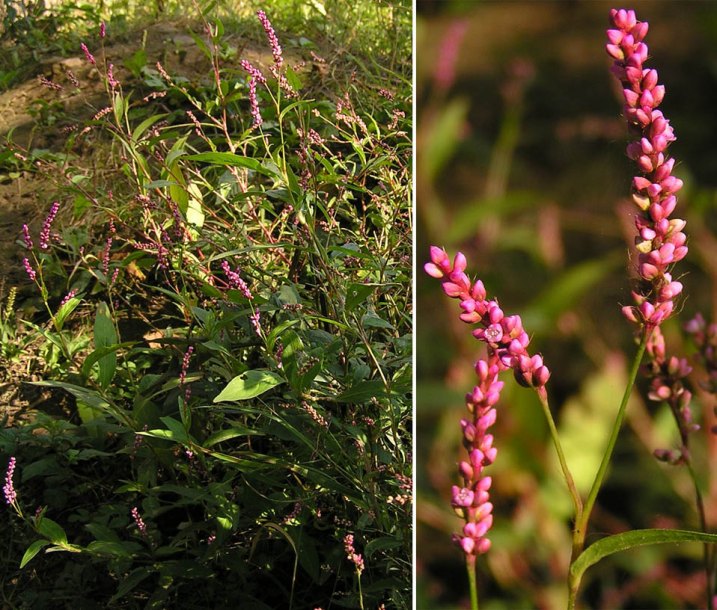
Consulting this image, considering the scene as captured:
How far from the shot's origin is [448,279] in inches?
14.8

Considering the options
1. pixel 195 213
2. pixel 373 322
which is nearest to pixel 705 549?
pixel 373 322

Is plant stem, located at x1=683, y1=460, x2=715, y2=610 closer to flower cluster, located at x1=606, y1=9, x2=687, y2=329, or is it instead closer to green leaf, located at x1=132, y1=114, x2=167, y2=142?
flower cluster, located at x1=606, y1=9, x2=687, y2=329

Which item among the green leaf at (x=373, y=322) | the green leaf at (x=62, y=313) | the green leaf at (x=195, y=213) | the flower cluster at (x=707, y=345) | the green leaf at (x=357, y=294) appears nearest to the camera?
the flower cluster at (x=707, y=345)

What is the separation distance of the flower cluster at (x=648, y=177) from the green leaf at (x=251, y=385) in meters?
0.73

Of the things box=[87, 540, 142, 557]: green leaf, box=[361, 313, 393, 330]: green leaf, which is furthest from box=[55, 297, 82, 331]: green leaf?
box=[361, 313, 393, 330]: green leaf

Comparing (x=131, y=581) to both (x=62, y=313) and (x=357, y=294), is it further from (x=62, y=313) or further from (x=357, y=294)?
(x=357, y=294)

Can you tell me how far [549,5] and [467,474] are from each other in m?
0.20

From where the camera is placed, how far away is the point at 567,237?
0.31 metres

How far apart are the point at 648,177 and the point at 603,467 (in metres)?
0.11

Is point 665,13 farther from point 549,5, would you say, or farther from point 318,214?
point 318,214

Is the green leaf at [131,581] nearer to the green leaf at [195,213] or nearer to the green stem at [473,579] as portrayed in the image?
the green leaf at [195,213]

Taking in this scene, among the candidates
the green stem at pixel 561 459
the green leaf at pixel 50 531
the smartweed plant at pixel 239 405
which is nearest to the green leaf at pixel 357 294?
the smartweed plant at pixel 239 405

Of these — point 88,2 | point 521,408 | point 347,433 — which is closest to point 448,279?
point 521,408

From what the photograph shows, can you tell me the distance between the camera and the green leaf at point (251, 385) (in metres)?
1.03
